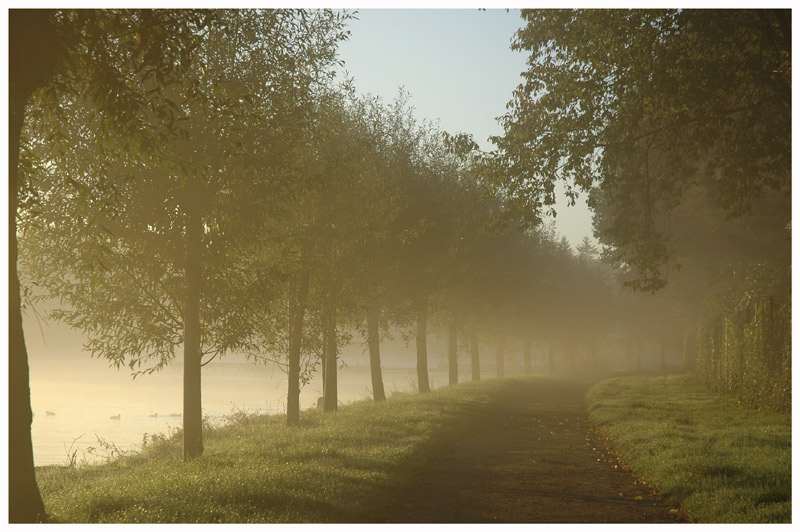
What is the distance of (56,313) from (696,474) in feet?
44.9

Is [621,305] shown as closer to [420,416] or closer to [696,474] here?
[420,416]

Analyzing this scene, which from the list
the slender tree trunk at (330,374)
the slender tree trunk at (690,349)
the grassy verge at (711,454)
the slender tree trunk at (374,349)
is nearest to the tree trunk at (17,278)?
the grassy verge at (711,454)

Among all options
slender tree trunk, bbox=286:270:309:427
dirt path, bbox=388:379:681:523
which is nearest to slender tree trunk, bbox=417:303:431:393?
slender tree trunk, bbox=286:270:309:427

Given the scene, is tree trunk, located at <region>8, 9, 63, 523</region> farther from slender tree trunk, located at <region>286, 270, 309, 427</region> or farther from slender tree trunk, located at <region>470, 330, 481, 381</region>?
slender tree trunk, located at <region>470, 330, 481, 381</region>

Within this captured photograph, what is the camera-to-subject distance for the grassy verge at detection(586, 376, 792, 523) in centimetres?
954

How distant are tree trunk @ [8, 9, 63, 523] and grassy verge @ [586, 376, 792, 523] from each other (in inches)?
345

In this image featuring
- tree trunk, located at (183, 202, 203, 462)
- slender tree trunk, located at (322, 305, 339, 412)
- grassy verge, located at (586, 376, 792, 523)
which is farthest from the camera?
slender tree trunk, located at (322, 305, 339, 412)

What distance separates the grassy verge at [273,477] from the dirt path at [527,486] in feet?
1.94

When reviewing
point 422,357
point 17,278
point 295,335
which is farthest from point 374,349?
point 17,278

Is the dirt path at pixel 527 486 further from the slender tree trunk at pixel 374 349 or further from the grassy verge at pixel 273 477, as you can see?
the slender tree trunk at pixel 374 349

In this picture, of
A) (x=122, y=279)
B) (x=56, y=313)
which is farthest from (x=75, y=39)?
(x=56, y=313)

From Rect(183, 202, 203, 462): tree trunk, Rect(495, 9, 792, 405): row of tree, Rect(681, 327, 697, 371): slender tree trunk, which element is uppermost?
Rect(495, 9, 792, 405): row of tree

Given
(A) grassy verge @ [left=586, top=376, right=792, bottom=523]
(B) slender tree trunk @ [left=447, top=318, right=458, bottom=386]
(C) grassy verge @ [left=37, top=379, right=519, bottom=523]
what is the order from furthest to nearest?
(B) slender tree trunk @ [left=447, top=318, right=458, bottom=386] → (A) grassy verge @ [left=586, top=376, right=792, bottom=523] → (C) grassy verge @ [left=37, top=379, right=519, bottom=523]

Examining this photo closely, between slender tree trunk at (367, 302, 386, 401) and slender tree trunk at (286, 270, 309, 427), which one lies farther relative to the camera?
slender tree trunk at (367, 302, 386, 401)
